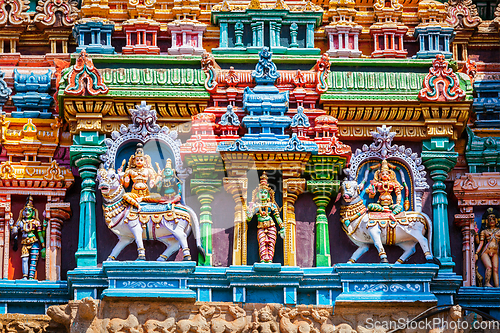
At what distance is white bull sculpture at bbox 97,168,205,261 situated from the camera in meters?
21.5

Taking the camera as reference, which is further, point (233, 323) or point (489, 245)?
point (489, 245)

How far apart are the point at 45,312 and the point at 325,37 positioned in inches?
256

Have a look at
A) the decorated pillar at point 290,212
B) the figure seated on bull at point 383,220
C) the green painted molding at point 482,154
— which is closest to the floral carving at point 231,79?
the decorated pillar at point 290,212

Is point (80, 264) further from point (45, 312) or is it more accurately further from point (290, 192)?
point (290, 192)

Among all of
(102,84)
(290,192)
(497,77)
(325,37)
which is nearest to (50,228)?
(102,84)

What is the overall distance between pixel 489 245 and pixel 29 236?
713 centimetres

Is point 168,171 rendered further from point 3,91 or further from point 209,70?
point 3,91

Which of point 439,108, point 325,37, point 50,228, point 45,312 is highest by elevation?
point 325,37

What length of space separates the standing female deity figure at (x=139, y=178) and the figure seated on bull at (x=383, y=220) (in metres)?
2.97

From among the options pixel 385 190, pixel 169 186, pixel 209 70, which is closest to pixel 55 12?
pixel 209 70

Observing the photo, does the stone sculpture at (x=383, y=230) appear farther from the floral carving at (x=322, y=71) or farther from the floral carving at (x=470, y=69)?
the floral carving at (x=470, y=69)

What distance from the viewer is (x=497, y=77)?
76.8 feet

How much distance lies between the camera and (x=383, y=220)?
71.1 feet

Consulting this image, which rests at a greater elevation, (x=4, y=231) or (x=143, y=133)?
(x=143, y=133)
